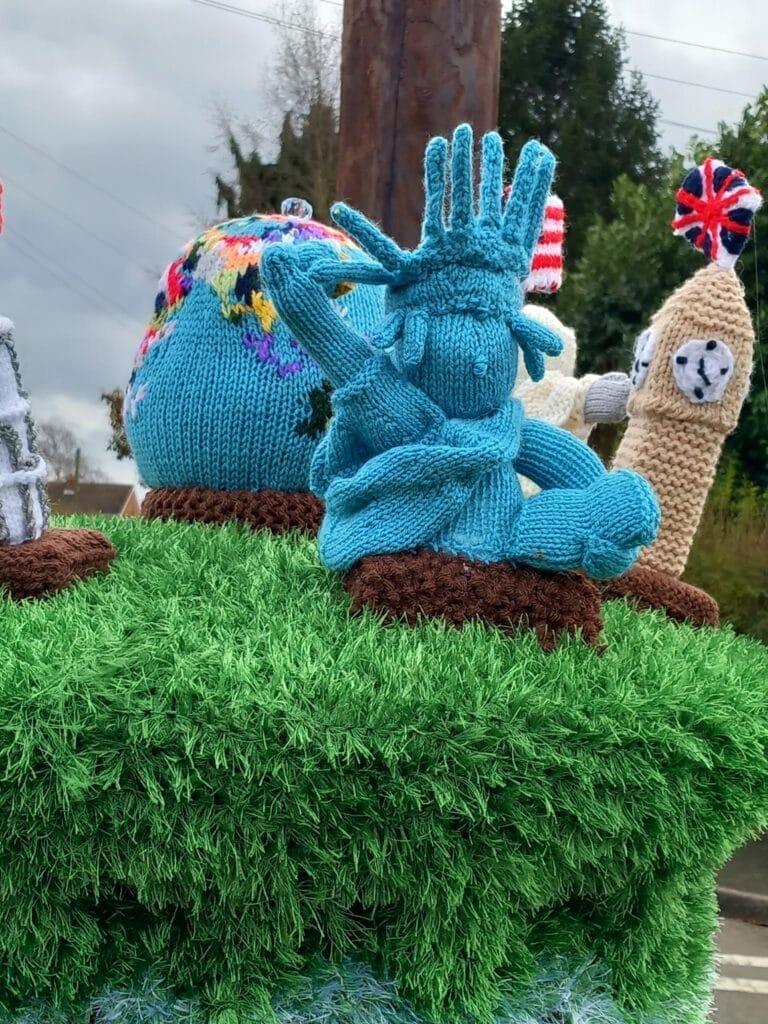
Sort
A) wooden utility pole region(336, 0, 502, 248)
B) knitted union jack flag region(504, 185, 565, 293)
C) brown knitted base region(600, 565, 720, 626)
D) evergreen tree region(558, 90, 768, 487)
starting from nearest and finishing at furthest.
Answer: brown knitted base region(600, 565, 720, 626), knitted union jack flag region(504, 185, 565, 293), wooden utility pole region(336, 0, 502, 248), evergreen tree region(558, 90, 768, 487)

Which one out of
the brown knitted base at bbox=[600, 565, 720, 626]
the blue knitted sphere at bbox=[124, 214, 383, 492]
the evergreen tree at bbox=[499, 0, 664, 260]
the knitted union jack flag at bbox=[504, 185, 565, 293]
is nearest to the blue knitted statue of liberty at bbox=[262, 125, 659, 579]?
the brown knitted base at bbox=[600, 565, 720, 626]

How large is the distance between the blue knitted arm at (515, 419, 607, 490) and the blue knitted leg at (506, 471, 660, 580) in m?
0.04

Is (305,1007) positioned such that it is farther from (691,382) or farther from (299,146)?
(299,146)

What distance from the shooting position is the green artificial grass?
772mm

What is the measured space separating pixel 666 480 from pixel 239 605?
618 mm

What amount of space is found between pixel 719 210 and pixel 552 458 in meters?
0.49

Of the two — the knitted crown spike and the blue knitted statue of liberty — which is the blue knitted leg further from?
the knitted crown spike

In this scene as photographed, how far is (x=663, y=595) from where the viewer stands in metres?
1.29

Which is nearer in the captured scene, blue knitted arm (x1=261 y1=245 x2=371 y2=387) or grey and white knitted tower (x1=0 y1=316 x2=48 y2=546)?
blue knitted arm (x1=261 y1=245 x2=371 y2=387)

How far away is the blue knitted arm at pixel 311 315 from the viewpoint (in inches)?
38.8

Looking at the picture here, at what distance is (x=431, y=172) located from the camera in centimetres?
102

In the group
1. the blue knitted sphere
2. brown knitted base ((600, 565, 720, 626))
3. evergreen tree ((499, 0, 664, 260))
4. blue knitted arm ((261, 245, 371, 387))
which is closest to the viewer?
blue knitted arm ((261, 245, 371, 387))

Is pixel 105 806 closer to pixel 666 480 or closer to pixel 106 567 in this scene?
pixel 106 567

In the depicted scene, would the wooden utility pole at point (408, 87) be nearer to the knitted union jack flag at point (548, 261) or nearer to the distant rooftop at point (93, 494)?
the knitted union jack flag at point (548, 261)
